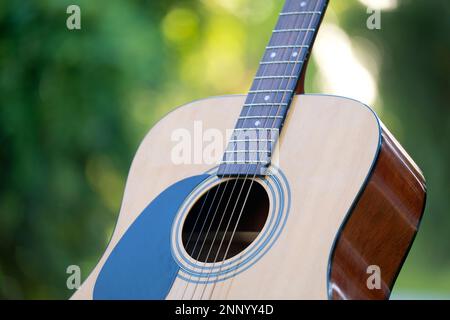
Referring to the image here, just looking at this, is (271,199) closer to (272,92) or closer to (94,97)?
(272,92)

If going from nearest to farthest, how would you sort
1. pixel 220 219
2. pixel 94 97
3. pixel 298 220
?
pixel 298 220, pixel 220 219, pixel 94 97

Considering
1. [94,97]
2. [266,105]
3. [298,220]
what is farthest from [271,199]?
[94,97]

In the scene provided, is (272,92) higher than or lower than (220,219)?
higher

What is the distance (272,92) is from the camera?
116 cm

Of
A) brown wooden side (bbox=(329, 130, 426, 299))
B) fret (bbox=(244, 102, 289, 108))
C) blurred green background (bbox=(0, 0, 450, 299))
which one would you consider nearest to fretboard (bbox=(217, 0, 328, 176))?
fret (bbox=(244, 102, 289, 108))

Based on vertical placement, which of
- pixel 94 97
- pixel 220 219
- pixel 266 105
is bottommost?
pixel 94 97

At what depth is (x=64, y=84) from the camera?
2500 millimetres

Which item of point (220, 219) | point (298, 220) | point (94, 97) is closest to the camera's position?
point (298, 220)

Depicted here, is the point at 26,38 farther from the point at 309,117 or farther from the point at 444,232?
the point at 444,232

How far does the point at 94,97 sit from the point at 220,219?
1606 millimetres

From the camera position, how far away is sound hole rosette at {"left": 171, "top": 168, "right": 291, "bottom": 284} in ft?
3.20

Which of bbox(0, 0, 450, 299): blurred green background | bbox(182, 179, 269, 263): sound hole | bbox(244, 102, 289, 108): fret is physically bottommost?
bbox(0, 0, 450, 299): blurred green background

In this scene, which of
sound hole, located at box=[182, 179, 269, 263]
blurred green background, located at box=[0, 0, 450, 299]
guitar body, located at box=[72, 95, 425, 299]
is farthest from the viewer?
blurred green background, located at box=[0, 0, 450, 299]

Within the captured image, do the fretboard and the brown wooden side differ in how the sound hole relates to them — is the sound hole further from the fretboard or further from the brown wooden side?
the brown wooden side
